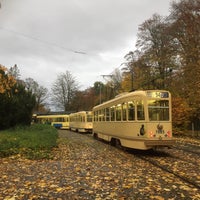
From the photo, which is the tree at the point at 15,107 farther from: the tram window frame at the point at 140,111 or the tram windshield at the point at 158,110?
the tram windshield at the point at 158,110

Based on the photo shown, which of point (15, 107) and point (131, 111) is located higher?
point (15, 107)

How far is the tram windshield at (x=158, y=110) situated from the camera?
14.6 metres

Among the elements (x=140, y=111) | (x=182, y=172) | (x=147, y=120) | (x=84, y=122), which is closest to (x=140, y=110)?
Answer: (x=140, y=111)

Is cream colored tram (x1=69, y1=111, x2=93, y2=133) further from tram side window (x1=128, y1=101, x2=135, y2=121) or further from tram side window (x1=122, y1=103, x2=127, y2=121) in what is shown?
tram side window (x1=128, y1=101, x2=135, y2=121)

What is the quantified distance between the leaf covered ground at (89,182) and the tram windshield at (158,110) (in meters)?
3.57

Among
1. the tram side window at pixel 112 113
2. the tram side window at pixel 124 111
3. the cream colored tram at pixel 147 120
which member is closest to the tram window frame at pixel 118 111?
the tram side window at pixel 124 111

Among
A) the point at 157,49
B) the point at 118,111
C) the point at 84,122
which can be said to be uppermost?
the point at 157,49

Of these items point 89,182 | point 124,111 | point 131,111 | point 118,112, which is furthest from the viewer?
point 118,112

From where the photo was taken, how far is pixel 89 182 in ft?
27.6

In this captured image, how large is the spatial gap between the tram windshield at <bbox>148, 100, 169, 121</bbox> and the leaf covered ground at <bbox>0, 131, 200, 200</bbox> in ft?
11.7

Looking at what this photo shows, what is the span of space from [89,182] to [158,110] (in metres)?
7.28

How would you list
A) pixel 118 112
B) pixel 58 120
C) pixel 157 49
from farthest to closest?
pixel 58 120 → pixel 157 49 → pixel 118 112

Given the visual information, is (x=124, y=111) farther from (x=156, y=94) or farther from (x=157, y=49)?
(x=157, y=49)

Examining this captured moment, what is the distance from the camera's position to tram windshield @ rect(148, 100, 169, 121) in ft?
48.0
